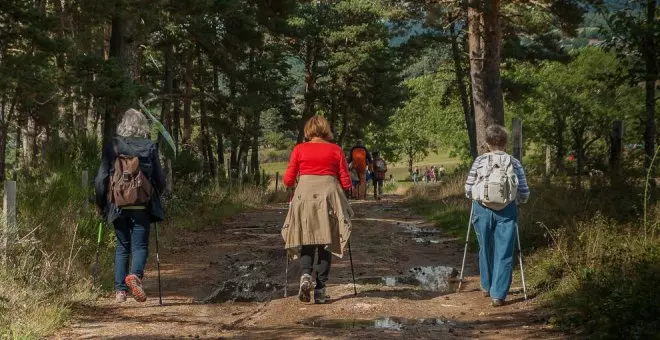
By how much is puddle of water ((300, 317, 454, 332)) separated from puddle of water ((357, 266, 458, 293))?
191cm

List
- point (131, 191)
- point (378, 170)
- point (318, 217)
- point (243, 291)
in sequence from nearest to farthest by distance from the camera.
→ point (131, 191) < point (318, 217) < point (243, 291) < point (378, 170)

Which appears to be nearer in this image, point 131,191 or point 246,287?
point 131,191

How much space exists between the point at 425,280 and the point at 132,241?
3.53 meters

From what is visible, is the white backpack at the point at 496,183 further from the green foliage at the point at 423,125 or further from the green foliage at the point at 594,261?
the green foliage at the point at 423,125

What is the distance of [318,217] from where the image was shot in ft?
24.4

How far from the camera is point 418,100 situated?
313 feet

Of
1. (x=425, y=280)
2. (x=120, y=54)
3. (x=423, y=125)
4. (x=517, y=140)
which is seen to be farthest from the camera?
(x=423, y=125)

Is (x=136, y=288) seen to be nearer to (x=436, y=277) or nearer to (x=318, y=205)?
(x=318, y=205)

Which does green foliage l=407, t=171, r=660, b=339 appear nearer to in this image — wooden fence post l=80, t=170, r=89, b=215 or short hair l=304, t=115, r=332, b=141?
short hair l=304, t=115, r=332, b=141

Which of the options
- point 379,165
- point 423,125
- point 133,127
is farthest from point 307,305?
point 423,125

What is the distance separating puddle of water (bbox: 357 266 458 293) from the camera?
8.60 meters

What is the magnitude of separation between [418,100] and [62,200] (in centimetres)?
8696

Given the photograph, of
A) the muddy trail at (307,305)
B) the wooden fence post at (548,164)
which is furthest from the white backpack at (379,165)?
the muddy trail at (307,305)

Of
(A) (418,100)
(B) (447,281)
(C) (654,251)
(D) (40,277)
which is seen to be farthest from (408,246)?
(A) (418,100)
